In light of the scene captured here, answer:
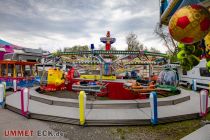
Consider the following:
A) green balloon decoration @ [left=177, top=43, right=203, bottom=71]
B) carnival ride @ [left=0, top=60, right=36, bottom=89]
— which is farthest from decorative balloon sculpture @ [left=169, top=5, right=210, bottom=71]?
carnival ride @ [left=0, top=60, right=36, bottom=89]

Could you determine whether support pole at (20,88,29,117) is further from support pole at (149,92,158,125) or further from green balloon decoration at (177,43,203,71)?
green balloon decoration at (177,43,203,71)

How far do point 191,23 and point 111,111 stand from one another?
18.5 ft

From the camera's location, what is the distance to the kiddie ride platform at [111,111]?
7.15 m

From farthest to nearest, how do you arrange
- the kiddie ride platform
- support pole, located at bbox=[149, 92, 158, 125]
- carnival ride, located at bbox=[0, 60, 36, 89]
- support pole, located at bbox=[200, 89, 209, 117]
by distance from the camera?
carnival ride, located at bbox=[0, 60, 36, 89] < support pole, located at bbox=[200, 89, 209, 117] < the kiddie ride platform < support pole, located at bbox=[149, 92, 158, 125]

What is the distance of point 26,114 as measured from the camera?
321 inches

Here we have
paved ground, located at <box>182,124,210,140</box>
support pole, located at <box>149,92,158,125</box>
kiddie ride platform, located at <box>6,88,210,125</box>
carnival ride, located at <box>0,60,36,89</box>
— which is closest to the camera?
paved ground, located at <box>182,124,210,140</box>

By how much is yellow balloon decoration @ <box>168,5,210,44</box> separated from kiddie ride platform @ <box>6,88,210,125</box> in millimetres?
4493

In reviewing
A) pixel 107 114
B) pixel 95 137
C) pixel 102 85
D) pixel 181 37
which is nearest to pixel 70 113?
pixel 107 114

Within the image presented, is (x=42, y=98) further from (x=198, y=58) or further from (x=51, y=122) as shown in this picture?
(x=198, y=58)

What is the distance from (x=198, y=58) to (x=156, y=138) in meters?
2.86

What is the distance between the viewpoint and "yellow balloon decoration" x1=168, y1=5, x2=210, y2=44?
3.14 meters

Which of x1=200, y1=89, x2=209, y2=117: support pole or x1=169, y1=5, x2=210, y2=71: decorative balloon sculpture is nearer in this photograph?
x1=169, y1=5, x2=210, y2=71: decorative balloon sculpture

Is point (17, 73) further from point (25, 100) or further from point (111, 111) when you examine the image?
point (111, 111)

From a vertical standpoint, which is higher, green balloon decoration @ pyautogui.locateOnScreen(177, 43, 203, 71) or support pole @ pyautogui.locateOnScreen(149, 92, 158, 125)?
green balloon decoration @ pyautogui.locateOnScreen(177, 43, 203, 71)
